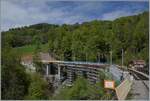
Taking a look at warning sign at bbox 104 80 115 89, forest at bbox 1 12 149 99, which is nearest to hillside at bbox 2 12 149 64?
forest at bbox 1 12 149 99

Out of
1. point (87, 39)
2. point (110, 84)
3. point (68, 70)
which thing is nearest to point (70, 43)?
point (87, 39)

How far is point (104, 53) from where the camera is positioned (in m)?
2.42

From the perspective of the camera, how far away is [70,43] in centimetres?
238

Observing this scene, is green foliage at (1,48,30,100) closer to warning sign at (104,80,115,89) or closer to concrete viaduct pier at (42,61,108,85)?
concrete viaduct pier at (42,61,108,85)

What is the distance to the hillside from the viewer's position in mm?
2088

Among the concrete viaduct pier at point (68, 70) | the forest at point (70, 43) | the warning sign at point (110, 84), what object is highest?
the forest at point (70, 43)

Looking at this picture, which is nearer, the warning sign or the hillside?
the warning sign

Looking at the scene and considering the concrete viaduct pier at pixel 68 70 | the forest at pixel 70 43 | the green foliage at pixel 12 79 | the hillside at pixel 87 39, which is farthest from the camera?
the concrete viaduct pier at pixel 68 70

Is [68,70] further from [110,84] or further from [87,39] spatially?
[110,84]

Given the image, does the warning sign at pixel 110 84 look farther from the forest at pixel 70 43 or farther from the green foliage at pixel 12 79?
the green foliage at pixel 12 79

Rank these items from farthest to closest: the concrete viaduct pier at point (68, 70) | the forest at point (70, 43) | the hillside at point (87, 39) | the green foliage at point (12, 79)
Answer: the concrete viaduct pier at point (68, 70), the hillside at point (87, 39), the forest at point (70, 43), the green foliage at point (12, 79)

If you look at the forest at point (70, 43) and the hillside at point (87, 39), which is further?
the hillside at point (87, 39)

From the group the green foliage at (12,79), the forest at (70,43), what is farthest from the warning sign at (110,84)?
the green foliage at (12,79)

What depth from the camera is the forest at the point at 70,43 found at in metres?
1.88
